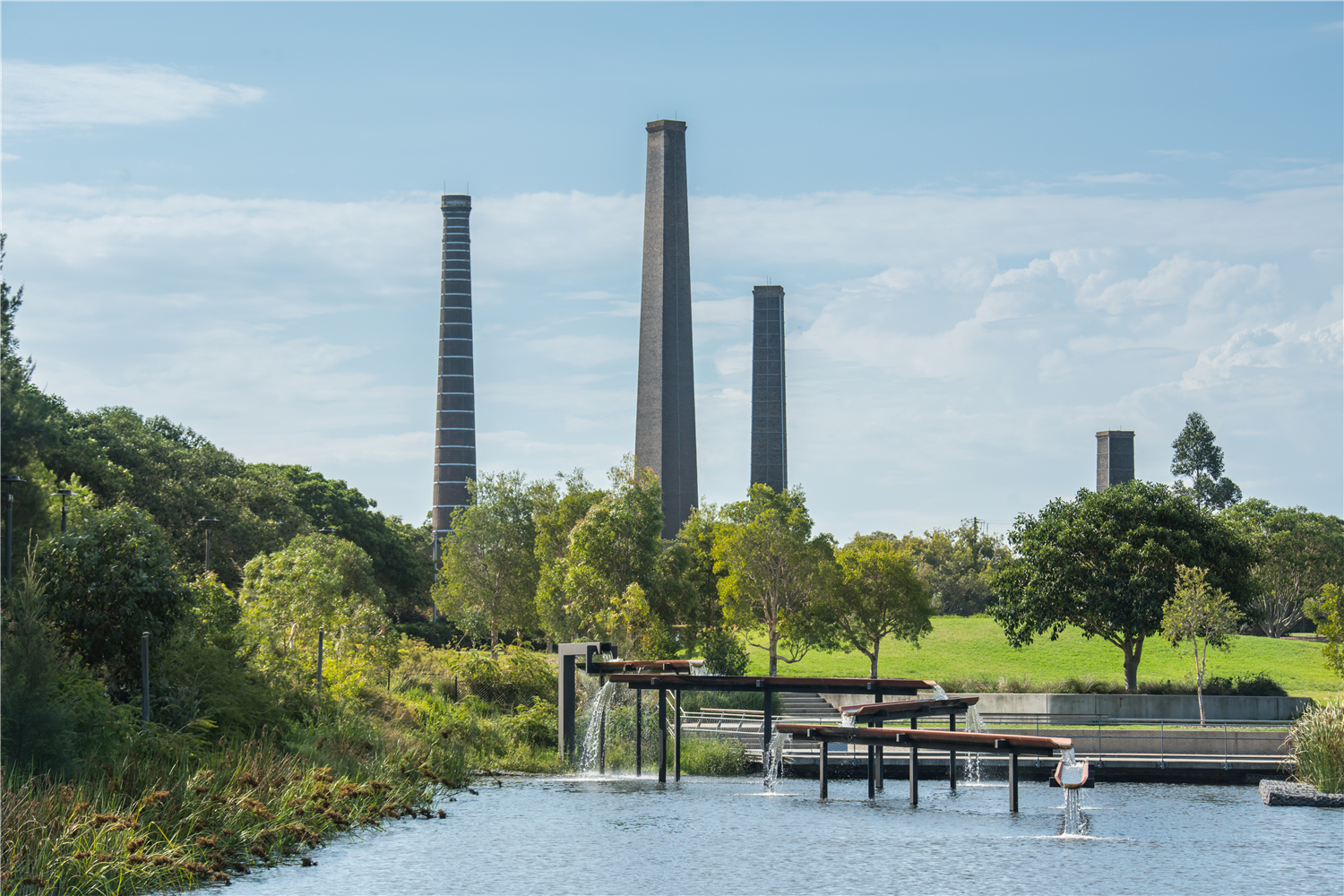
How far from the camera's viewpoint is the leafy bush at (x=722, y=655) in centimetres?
5625

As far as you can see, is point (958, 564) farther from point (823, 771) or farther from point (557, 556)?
point (823, 771)

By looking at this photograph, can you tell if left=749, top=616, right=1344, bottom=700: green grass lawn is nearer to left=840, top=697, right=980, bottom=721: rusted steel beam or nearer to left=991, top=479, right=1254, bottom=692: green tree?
left=991, top=479, right=1254, bottom=692: green tree

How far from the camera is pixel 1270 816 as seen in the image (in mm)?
26750

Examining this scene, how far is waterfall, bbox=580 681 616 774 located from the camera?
36562 mm

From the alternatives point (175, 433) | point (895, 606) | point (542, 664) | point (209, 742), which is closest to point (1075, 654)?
point (895, 606)

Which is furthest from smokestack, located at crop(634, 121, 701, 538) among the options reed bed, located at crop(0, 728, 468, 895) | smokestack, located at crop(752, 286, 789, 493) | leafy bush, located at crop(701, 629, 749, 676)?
reed bed, located at crop(0, 728, 468, 895)

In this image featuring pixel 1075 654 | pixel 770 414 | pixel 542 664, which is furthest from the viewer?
pixel 770 414

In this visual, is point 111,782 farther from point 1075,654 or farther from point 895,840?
point 1075,654

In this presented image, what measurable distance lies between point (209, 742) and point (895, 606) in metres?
40.7

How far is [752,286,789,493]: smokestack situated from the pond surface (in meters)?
79.7

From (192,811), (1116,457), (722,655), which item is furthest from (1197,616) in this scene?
(1116,457)

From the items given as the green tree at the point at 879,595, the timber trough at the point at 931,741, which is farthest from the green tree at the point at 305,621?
the green tree at the point at 879,595

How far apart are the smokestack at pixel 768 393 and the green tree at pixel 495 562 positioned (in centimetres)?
3421

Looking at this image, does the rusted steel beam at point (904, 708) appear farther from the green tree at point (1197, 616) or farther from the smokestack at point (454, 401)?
the smokestack at point (454, 401)
